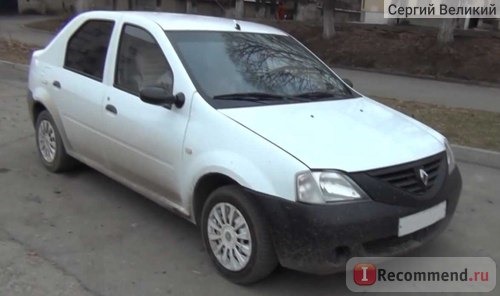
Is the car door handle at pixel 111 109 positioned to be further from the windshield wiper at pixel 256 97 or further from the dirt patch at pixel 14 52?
the dirt patch at pixel 14 52

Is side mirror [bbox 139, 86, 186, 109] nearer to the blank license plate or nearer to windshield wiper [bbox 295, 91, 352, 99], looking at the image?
windshield wiper [bbox 295, 91, 352, 99]

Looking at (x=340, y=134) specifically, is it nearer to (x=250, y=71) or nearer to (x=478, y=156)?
(x=250, y=71)

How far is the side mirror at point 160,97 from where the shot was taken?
149 inches

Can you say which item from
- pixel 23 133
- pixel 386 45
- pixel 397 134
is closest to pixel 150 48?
pixel 397 134

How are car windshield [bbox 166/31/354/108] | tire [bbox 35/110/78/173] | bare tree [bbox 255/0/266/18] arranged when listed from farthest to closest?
bare tree [bbox 255/0/266/18] → tire [bbox 35/110/78/173] → car windshield [bbox 166/31/354/108]

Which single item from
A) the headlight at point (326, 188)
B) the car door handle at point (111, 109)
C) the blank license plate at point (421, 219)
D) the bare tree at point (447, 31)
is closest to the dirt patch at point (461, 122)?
the blank license plate at point (421, 219)

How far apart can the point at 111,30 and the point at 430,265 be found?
10.2 ft

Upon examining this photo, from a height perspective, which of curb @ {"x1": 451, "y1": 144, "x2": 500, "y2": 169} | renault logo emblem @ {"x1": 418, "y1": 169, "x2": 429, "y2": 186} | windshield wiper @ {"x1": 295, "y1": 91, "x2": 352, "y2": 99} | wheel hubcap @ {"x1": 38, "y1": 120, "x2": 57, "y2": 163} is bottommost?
curb @ {"x1": 451, "y1": 144, "x2": 500, "y2": 169}

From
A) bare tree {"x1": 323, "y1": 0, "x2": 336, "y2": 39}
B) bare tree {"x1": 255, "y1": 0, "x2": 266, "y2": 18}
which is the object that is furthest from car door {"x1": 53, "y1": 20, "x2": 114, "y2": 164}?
bare tree {"x1": 255, "y1": 0, "x2": 266, "y2": 18}

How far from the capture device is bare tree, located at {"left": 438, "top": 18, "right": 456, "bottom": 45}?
14812mm

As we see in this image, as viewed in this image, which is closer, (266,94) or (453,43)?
(266,94)

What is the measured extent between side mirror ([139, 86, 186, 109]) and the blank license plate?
5.42ft

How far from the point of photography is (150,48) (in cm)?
423

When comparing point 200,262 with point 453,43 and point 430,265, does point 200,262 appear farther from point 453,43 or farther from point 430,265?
point 453,43
